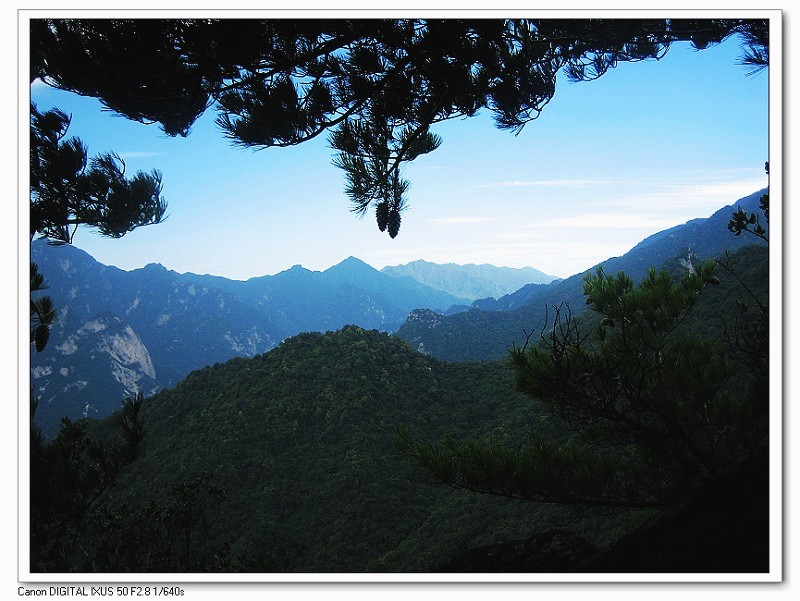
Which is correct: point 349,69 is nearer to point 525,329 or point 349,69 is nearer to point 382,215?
point 382,215

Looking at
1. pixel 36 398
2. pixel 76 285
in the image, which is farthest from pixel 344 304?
pixel 36 398

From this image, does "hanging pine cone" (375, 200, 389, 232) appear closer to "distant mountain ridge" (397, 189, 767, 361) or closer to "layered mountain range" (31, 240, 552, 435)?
"distant mountain ridge" (397, 189, 767, 361)

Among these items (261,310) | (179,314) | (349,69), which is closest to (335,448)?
(349,69)

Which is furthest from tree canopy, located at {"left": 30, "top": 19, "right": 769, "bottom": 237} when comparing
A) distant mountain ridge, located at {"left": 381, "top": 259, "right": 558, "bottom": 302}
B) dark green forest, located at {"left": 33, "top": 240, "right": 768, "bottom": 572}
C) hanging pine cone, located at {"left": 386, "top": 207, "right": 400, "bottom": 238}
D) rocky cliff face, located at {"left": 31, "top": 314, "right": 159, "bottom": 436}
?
distant mountain ridge, located at {"left": 381, "top": 259, "right": 558, "bottom": 302}

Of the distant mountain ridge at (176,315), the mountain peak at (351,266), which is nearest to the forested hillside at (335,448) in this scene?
the distant mountain ridge at (176,315)
